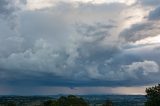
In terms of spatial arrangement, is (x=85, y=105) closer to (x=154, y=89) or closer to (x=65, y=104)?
(x=65, y=104)

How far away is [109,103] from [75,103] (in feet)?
44.6

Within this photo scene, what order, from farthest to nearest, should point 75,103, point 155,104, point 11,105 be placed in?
1. point 11,105
2. point 75,103
3. point 155,104

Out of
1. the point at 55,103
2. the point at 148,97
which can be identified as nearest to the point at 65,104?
the point at 55,103

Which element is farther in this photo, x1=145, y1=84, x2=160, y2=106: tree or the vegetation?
the vegetation

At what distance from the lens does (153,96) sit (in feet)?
395

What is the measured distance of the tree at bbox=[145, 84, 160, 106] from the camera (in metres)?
117

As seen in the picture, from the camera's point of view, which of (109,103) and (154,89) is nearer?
(154,89)

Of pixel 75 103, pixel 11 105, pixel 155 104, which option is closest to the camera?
pixel 155 104

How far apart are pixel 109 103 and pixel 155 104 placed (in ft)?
141

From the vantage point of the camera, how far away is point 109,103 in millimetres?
157875

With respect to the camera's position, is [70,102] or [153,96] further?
[70,102]

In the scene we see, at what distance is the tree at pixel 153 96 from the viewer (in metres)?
117

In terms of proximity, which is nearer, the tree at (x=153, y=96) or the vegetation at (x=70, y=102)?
the tree at (x=153, y=96)

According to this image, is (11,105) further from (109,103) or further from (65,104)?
(109,103)
